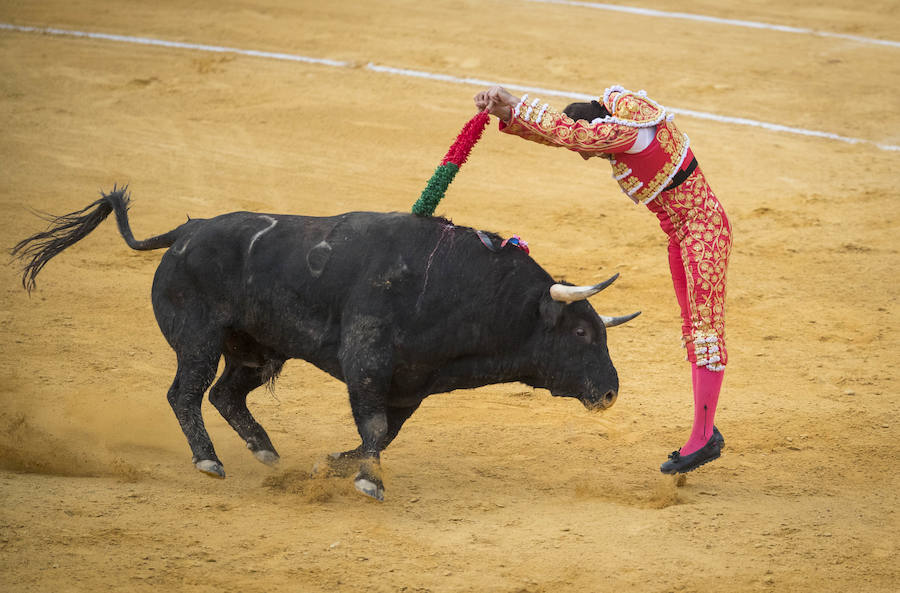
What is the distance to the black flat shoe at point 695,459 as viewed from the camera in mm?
5832

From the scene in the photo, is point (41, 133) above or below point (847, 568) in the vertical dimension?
above

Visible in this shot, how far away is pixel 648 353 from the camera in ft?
25.8

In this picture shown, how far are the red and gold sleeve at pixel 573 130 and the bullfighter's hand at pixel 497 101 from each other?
36mm

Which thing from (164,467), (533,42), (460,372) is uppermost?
(533,42)

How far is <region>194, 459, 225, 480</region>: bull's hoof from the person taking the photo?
575cm

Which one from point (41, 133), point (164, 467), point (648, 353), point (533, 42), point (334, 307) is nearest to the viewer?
point (334, 307)

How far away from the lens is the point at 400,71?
13547mm

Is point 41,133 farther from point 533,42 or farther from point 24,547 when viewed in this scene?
point 24,547

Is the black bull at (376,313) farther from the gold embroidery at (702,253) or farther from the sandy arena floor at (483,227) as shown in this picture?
the sandy arena floor at (483,227)

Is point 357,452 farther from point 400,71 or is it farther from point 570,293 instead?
point 400,71

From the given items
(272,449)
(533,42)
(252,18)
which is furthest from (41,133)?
(272,449)

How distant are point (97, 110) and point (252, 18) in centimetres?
370

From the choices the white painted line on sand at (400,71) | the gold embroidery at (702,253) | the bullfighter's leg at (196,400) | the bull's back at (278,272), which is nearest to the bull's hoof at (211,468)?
the bullfighter's leg at (196,400)

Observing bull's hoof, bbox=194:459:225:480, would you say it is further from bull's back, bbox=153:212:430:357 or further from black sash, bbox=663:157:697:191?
black sash, bbox=663:157:697:191
